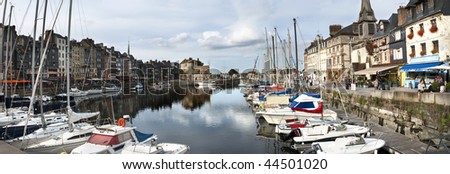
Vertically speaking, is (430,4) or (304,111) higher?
(430,4)

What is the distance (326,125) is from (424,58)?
11.5 meters

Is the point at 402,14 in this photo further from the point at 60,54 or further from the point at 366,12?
the point at 60,54

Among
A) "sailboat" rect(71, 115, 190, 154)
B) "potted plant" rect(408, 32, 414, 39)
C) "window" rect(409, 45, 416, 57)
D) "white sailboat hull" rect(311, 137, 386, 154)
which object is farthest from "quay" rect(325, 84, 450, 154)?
"sailboat" rect(71, 115, 190, 154)

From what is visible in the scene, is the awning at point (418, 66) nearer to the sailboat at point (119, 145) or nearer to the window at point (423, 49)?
the window at point (423, 49)

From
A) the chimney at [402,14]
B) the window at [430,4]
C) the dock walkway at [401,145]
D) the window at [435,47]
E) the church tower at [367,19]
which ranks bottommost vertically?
the dock walkway at [401,145]

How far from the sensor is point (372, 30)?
108 ft

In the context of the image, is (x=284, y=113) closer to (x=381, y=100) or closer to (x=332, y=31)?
(x=381, y=100)

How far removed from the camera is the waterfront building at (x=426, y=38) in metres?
16.4

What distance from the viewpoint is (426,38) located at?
17781 millimetres

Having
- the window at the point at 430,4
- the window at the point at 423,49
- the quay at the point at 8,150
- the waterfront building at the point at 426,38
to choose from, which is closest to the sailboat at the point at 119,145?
the quay at the point at 8,150

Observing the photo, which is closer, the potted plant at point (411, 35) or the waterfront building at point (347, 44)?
the potted plant at point (411, 35)

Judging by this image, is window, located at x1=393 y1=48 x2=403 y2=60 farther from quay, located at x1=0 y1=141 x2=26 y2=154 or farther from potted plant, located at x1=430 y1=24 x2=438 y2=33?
quay, located at x1=0 y1=141 x2=26 y2=154

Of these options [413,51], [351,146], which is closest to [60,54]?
[413,51]

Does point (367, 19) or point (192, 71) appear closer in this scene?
point (367, 19)
